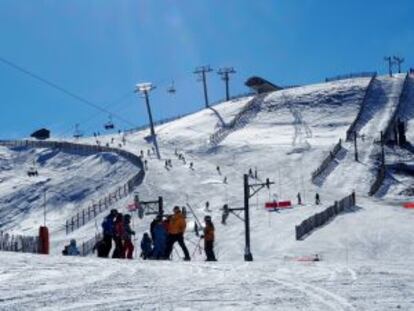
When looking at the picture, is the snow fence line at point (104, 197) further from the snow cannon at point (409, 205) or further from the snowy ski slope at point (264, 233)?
the snow cannon at point (409, 205)

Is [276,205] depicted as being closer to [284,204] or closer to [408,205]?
[284,204]

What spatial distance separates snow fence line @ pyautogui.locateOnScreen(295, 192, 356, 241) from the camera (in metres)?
33.9

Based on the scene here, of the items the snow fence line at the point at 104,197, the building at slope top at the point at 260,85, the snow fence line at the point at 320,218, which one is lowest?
the snow fence line at the point at 320,218

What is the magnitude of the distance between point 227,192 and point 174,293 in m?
42.5

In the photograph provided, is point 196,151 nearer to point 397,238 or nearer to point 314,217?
point 314,217

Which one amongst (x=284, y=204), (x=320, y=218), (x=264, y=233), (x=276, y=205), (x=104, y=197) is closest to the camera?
(x=264, y=233)

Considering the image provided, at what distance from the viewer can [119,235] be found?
1811cm

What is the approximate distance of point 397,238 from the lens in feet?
106

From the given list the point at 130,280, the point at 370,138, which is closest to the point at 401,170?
the point at 370,138

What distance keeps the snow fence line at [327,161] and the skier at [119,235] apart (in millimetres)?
38836

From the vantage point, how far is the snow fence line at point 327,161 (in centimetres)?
5803

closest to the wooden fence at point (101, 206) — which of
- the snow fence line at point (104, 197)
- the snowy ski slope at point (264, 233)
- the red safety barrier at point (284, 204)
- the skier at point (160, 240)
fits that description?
the snow fence line at point (104, 197)

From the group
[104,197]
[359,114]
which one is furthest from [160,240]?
[359,114]

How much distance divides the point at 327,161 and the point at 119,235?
147 ft
